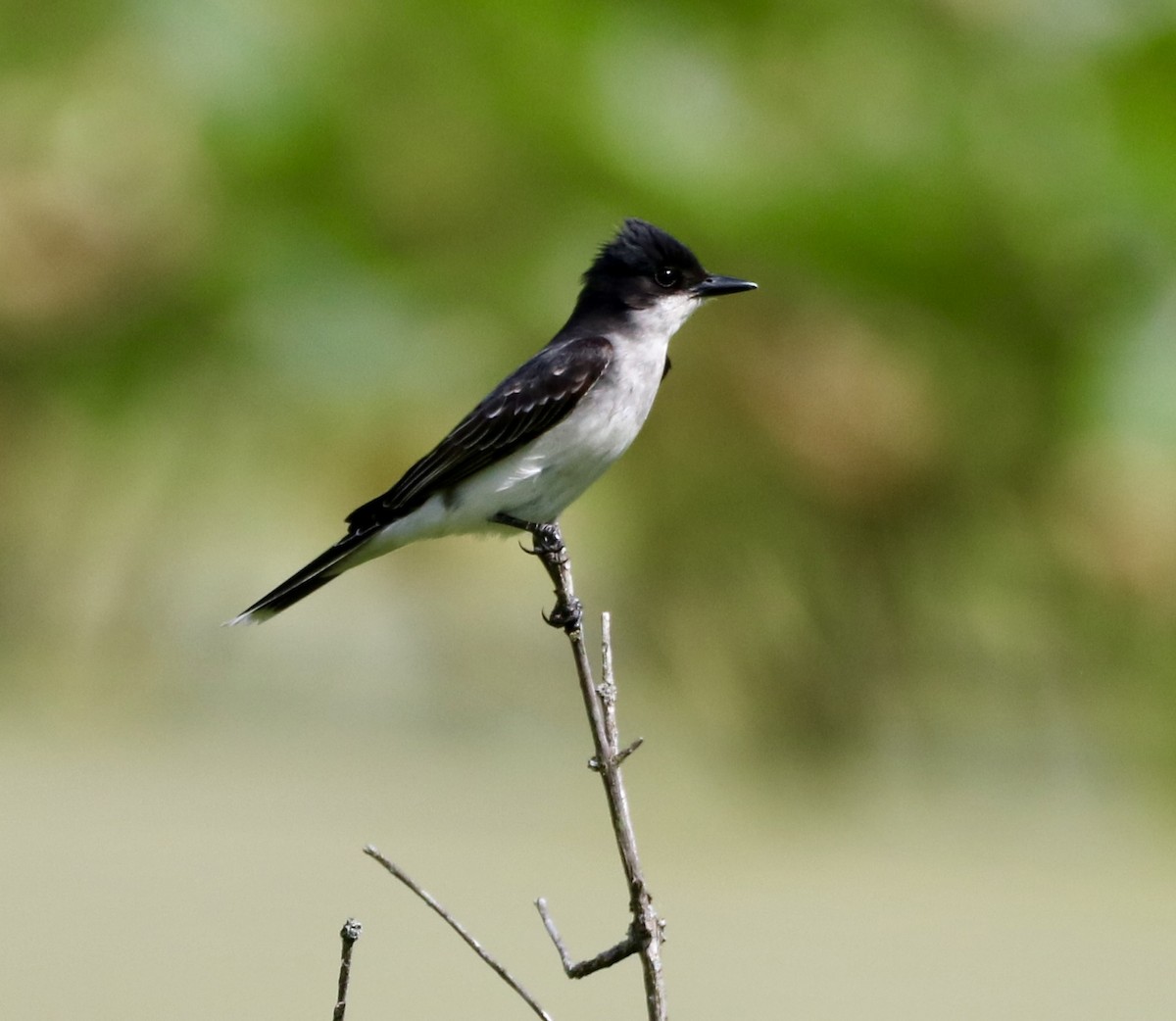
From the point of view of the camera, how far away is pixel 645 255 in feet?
11.5

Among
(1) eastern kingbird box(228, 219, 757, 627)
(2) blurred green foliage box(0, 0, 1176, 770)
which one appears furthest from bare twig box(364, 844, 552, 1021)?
(2) blurred green foliage box(0, 0, 1176, 770)

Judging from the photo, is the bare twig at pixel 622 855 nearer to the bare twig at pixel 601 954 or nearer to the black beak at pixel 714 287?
the bare twig at pixel 601 954

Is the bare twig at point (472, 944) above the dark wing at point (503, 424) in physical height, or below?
below

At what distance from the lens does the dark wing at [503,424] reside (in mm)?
3223

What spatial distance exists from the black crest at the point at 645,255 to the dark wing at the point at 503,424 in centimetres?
30

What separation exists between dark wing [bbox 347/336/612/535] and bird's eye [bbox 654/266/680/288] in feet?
0.93

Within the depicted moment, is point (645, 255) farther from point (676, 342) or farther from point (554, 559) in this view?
point (676, 342)

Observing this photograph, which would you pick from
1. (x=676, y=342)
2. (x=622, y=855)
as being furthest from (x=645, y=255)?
(x=676, y=342)

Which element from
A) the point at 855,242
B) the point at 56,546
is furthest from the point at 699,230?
the point at 56,546

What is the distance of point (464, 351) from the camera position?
6855mm

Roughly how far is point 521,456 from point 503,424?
0.07 meters

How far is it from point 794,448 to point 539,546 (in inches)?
139

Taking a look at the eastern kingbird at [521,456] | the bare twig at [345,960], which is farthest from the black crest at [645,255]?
the bare twig at [345,960]

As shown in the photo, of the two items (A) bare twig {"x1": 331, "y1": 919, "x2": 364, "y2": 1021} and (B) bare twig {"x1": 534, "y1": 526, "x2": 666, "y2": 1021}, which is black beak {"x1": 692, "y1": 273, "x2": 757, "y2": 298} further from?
(A) bare twig {"x1": 331, "y1": 919, "x2": 364, "y2": 1021}
